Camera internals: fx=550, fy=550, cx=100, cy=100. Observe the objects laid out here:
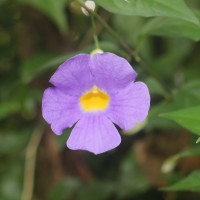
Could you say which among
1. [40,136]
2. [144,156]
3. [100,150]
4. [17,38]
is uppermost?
[100,150]

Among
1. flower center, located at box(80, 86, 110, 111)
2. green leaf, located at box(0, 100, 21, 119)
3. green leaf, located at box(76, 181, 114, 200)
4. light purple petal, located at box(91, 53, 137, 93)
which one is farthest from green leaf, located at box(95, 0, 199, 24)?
green leaf, located at box(76, 181, 114, 200)

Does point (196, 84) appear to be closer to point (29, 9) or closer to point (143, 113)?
point (143, 113)

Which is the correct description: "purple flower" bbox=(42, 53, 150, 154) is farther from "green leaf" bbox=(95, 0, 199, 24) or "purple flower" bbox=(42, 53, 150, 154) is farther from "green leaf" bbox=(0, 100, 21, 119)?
"green leaf" bbox=(0, 100, 21, 119)

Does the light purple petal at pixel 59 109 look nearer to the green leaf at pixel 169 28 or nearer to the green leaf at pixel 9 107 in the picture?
the green leaf at pixel 169 28

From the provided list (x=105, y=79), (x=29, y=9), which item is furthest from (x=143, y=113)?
(x=29, y=9)

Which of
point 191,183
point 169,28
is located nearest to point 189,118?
point 191,183

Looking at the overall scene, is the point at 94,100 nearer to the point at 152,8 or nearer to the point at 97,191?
the point at 152,8
